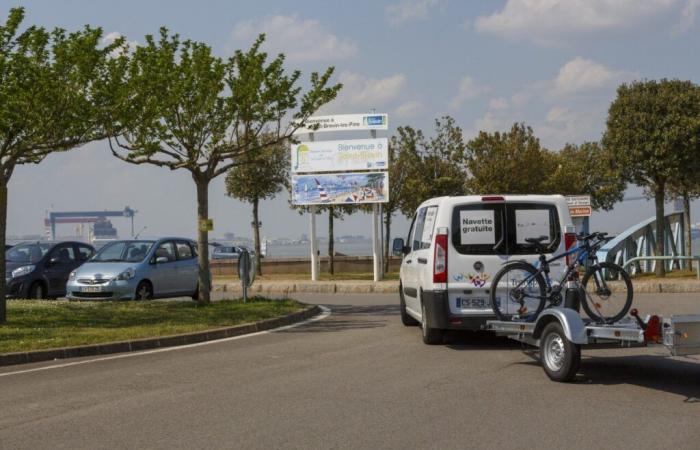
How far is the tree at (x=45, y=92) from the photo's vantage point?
550 inches

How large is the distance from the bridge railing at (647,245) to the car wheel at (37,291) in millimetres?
19893

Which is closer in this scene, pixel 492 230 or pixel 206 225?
pixel 492 230

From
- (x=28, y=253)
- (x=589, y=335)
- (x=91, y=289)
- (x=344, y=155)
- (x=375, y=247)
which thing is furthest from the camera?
(x=344, y=155)

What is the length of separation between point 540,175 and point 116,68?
31.7 m

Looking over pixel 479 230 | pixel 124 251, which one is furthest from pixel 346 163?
pixel 479 230

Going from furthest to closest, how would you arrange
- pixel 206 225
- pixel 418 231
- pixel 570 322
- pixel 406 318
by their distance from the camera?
pixel 206 225 < pixel 406 318 < pixel 418 231 < pixel 570 322

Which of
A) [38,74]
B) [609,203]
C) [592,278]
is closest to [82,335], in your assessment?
[38,74]

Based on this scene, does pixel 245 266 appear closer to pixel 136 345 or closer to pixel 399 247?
pixel 399 247

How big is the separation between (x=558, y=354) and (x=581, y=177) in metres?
Result: 45.2

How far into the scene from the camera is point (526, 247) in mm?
11633

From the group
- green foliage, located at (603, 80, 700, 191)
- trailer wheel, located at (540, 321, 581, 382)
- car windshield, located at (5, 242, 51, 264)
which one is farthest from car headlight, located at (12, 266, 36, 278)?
green foliage, located at (603, 80, 700, 191)

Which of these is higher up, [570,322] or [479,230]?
[479,230]

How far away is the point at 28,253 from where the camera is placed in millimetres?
21672

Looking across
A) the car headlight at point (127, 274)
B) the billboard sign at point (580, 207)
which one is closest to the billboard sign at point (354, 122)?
the billboard sign at point (580, 207)
